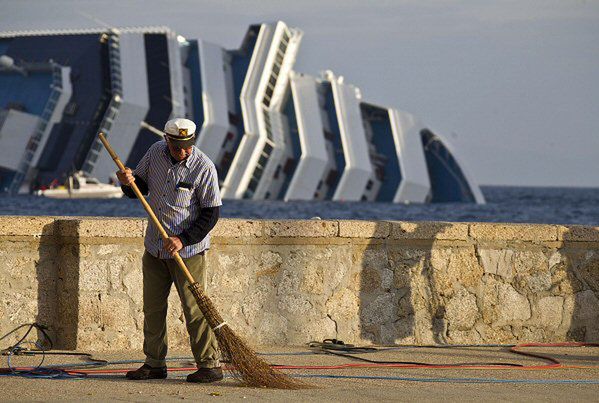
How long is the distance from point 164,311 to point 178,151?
0.88m

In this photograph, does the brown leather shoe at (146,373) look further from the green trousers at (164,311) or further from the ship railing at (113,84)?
the ship railing at (113,84)

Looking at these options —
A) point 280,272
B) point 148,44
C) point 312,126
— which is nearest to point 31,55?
point 148,44

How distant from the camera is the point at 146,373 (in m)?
6.98

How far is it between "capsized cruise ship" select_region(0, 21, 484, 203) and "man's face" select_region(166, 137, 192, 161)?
1953 inches

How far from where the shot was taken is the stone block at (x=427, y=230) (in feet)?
29.3

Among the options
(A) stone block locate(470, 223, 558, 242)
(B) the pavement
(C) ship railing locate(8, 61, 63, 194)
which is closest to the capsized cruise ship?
(C) ship railing locate(8, 61, 63, 194)

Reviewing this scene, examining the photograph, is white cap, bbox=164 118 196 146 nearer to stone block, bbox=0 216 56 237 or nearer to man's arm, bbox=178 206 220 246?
man's arm, bbox=178 206 220 246

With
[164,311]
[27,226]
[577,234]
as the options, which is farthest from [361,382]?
[577,234]

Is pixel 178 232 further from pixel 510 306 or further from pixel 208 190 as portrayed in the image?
pixel 510 306

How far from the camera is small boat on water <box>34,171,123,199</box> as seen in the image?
2311 inches

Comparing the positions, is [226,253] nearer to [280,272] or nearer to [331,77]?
[280,272]

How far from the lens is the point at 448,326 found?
9016 mm

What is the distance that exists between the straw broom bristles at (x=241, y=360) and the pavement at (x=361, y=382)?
0.27 ft

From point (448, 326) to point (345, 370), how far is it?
1.71 metres
